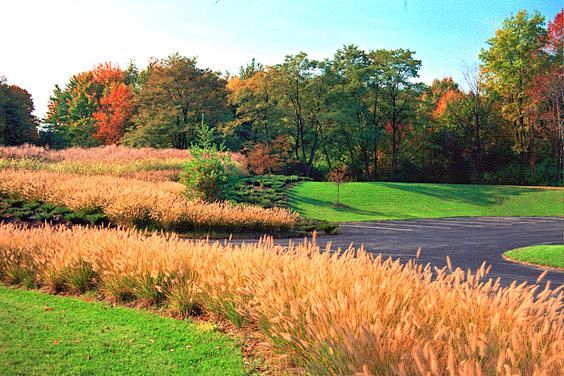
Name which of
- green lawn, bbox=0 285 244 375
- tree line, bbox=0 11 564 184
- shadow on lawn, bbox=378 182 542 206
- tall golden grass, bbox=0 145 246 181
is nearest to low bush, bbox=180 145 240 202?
tall golden grass, bbox=0 145 246 181

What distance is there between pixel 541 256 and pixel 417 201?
19.3 metres

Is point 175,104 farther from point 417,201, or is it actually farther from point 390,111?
point 417,201

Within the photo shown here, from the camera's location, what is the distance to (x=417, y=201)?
31.6 metres

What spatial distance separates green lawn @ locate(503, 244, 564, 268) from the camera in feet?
39.1

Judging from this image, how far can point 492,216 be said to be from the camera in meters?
28.8

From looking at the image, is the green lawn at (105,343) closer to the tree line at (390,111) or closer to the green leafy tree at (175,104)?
the tree line at (390,111)

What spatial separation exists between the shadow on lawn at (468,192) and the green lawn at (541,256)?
64.2 feet

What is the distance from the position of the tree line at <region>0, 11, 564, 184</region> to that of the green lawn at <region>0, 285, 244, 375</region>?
38528 mm

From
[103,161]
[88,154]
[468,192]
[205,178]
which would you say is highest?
[88,154]

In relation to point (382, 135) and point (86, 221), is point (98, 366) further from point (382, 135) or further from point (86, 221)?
point (382, 135)

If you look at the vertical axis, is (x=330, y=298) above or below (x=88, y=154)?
below

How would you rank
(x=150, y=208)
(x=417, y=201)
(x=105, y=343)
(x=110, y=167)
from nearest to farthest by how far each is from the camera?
(x=105, y=343)
(x=150, y=208)
(x=110, y=167)
(x=417, y=201)

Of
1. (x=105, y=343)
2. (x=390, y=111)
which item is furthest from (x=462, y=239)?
(x=390, y=111)

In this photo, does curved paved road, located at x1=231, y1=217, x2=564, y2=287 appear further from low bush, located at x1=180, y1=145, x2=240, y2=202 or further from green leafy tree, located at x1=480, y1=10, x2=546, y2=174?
green leafy tree, located at x1=480, y1=10, x2=546, y2=174
